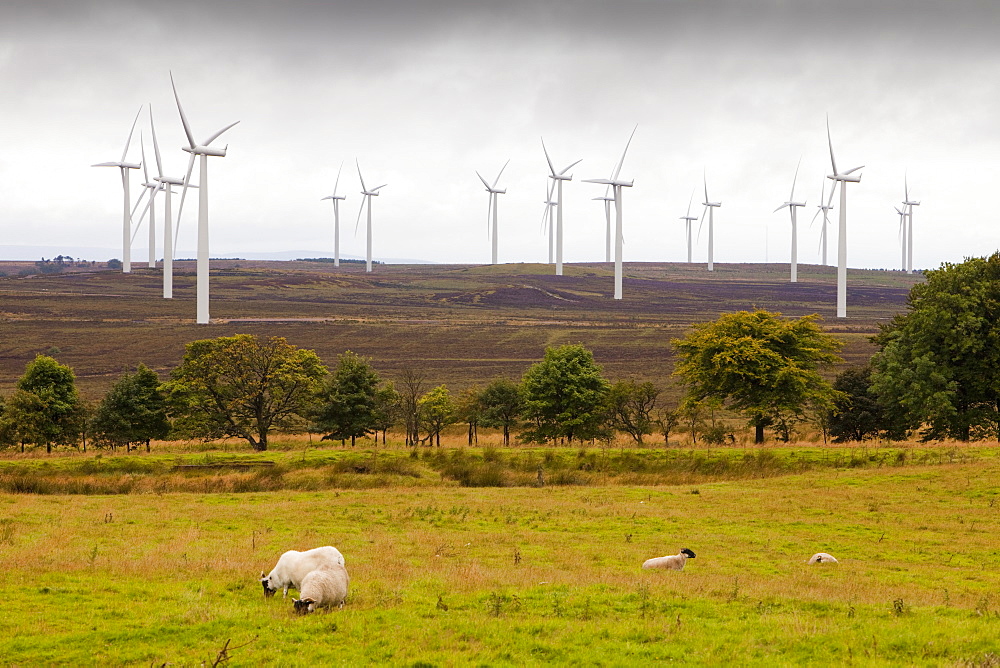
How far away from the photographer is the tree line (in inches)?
1890

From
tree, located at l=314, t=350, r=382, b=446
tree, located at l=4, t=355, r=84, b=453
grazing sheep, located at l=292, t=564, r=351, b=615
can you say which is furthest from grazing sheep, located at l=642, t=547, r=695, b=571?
tree, located at l=4, t=355, r=84, b=453

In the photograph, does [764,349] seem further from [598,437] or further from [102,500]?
[102,500]

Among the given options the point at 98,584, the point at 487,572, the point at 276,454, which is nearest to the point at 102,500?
the point at 276,454

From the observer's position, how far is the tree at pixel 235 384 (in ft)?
166

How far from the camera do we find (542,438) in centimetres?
5334

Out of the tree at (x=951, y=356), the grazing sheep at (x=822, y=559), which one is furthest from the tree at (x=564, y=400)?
the grazing sheep at (x=822, y=559)

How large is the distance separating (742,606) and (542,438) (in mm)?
38559

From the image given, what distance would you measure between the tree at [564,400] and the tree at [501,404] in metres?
1.87

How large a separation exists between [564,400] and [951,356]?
21.5m

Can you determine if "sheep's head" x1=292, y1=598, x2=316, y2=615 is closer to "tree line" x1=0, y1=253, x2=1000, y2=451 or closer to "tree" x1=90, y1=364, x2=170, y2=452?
"tree line" x1=0, y1=253, x2=1000, y2=451

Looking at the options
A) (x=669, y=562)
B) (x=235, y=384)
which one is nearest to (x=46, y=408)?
(x=235, y=384)

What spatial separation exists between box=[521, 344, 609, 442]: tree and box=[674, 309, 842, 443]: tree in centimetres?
529

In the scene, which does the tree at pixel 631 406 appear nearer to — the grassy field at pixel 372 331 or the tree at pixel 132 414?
the tree at pixel 132 414

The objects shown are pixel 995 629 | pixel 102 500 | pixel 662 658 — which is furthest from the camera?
pixel 102 500
